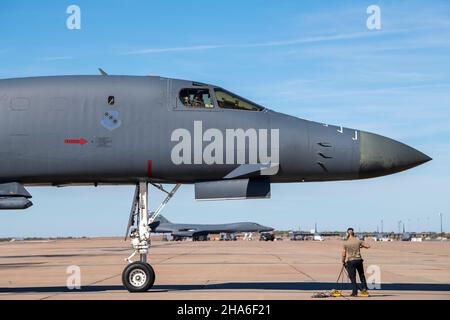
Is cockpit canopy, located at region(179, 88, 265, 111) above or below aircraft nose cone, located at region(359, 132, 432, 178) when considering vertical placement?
above

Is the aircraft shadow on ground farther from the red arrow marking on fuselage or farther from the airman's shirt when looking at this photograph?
the red arrow marking on fuselage

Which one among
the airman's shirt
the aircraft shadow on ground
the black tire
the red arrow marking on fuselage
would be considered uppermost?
the red arrow marking on fuselage

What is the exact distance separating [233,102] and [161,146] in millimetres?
1851

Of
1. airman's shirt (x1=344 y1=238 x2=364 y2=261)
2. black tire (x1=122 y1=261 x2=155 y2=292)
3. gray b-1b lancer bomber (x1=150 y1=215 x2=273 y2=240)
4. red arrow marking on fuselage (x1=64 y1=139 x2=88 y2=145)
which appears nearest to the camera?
red arrow marking on fuselage (x1=64 y1=139 x2=88 y2=145)

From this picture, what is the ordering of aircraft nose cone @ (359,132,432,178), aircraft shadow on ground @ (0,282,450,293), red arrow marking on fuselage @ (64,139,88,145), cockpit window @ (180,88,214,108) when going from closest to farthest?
aircraft nose cone @ (359,132,432,178) → red arrow marking on fuselage @ (64,139,88,145) → cockpit window @ (180,88,214,108) → aircraft shadow on ground @ (0,282,450,293)

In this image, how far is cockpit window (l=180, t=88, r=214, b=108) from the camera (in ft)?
49.6

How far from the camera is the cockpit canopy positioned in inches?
596

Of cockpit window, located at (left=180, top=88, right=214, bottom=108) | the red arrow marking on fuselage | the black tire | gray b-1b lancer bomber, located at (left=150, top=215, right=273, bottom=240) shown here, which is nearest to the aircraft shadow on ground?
the black tire

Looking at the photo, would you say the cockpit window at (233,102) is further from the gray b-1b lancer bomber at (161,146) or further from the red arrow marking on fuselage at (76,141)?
the red arrow marking on fuselage at (76,141)

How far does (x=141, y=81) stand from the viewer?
15469 millimetres

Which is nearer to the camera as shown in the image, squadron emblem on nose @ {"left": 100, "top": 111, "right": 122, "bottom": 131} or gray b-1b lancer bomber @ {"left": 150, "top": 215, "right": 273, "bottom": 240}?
squadron emblem on nose @ {"left": 100, "top": 111, "right": 122, "bottom": 131}

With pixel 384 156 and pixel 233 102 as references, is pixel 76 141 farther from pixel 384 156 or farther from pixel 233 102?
pixel 384 156

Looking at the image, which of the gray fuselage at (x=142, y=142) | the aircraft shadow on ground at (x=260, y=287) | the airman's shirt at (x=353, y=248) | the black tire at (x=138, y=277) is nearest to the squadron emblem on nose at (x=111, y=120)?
the gray fuselage at (x=142, y=142)
